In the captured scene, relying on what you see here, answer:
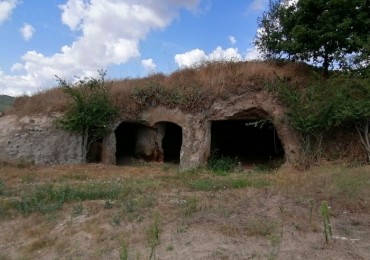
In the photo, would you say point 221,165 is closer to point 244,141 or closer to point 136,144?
point 136,144

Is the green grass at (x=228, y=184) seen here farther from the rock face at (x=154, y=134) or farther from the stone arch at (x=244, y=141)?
the stone arch at (x=244, y=141)

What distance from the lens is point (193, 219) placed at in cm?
652

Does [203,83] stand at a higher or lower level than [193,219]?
higher

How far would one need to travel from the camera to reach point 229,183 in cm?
936

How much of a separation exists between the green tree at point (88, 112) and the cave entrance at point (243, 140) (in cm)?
450

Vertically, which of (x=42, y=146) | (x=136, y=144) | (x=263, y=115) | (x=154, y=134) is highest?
(x=263, y=115)

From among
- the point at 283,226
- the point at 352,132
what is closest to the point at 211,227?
the point at 283,226

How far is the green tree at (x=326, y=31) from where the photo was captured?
1229cm

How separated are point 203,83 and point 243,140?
5382 millimetres

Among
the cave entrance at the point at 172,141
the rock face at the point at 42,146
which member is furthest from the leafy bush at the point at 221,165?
the rock face at the point at 42,146

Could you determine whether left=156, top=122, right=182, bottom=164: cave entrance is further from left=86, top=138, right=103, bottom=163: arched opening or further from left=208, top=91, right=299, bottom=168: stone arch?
left=208, top=91, right=299, bottom=168: stone arch

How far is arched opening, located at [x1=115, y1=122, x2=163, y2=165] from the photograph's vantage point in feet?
50.4

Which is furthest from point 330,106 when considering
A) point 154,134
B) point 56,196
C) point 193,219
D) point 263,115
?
point 56,196

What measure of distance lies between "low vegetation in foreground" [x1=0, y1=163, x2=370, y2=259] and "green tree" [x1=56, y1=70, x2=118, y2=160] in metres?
4.36
